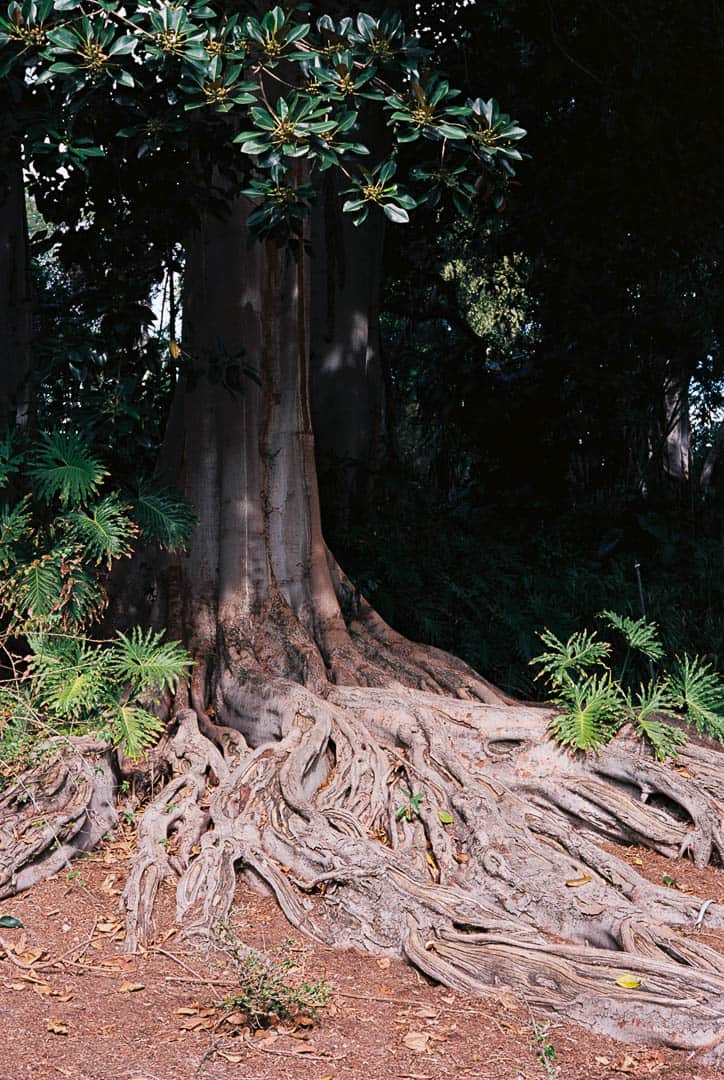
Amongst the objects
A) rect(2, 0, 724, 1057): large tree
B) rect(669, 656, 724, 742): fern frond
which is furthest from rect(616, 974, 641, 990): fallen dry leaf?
rect(669, 656, 724, 742): fern frond

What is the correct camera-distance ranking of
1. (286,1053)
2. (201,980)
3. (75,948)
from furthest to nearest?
(75,948)
(201,980)
(286,1053)

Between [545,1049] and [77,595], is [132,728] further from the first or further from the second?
[545,1049]

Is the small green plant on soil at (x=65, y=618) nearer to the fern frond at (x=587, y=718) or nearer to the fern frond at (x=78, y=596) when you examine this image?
the fern frond at (x=78, y=596)

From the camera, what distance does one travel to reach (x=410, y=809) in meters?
5.14

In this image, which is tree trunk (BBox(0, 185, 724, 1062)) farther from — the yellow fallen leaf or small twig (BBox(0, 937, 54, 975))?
small twig (BBox(0, 937, 54, 975))

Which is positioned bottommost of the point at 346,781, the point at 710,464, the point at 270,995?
the point at 270,995

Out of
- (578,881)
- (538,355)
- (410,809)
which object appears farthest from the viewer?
(538,355)

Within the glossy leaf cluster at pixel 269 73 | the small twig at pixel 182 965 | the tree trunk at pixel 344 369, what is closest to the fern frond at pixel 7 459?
the glossy leaf cluster at pixel 269 73

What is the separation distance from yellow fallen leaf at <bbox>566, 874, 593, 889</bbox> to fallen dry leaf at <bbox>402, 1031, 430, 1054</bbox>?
3.61 ft

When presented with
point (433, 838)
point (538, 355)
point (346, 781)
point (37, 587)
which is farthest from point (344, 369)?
point (433, 838)

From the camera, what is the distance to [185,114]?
4.95 meters

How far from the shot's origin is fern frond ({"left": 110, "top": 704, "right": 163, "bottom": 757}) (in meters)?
5.16

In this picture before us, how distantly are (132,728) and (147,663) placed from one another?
0.36 m

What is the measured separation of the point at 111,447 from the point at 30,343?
1086 mm
